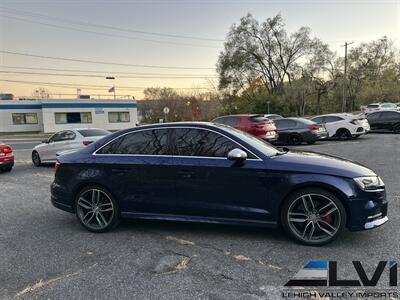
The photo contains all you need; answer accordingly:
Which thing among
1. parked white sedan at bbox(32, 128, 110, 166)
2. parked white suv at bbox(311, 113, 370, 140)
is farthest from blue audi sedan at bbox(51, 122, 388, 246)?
parked white suv at bbox(311, 113, 370, 140)

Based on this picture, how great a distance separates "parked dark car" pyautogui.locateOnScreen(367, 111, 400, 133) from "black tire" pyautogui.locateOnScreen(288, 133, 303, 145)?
7.15 m

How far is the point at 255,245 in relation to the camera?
4223 millimetres

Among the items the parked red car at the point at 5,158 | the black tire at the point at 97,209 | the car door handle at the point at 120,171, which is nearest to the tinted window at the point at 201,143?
the car door handle at the point at 120,171

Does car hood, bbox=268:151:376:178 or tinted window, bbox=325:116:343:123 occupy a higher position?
tinted window, bbox=325:116:343:123

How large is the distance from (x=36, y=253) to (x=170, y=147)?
2.20 m

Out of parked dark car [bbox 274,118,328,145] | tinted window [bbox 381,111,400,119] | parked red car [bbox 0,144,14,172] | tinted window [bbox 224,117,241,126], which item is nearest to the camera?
parked red car [bbox 0,144,14,172]

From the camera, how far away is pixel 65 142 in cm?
1202

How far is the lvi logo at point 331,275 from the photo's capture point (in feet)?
10.7

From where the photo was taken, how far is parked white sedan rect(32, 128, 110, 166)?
11906 millimetres

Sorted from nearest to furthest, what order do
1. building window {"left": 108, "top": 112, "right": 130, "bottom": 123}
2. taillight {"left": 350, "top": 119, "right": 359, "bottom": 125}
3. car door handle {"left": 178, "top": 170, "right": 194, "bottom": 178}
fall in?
car door handle {"left": 178, "top": 170, "right": 194, "bottom": 178}, taillight {"left": 350, "top": 119, "right": 359, "bottom": 125}, building window {"left": 108, "top": 112, "right": 130, "bottom": 123}

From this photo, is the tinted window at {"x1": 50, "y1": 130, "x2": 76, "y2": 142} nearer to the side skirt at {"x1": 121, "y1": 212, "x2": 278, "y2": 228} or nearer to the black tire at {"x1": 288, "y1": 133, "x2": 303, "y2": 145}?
the side skirt at {"x1": 121, "y1": 212, "x2": 278, "y2": 228}

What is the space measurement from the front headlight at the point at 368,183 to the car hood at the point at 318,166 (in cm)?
6

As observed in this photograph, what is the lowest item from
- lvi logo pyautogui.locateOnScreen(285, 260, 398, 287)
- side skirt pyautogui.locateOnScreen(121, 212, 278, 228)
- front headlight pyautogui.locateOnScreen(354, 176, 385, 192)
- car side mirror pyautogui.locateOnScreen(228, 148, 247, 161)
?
lvi logo pyautogui.locateOnScreen(285, 260, 398, 287)

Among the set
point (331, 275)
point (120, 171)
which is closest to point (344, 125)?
point (120, 171)
